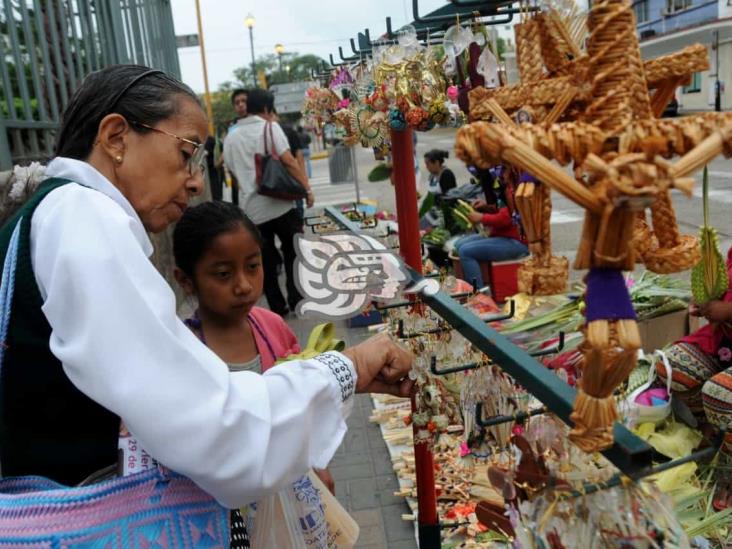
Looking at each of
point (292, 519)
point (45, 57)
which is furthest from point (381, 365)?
point (45, 57)

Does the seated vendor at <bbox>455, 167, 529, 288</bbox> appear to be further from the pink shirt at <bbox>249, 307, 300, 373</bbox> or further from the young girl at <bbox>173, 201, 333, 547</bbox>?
the young girl at <bbox>173, 201, 333, 547</bbox>

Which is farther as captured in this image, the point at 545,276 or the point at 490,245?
the point at 490,245

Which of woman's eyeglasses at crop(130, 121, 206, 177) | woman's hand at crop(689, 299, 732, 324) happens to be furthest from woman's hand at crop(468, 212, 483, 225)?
woman's eyeglasses at crop(130, 121, 206, 177)

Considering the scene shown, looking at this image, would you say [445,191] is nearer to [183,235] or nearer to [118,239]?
[183,235]

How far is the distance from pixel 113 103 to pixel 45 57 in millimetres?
3402

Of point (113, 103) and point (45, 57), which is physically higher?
point (45, 57)

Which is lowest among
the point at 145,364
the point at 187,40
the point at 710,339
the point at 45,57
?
the point at 710,339

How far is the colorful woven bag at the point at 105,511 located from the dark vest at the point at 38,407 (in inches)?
0.9


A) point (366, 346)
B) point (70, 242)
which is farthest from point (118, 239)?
point (366, 346)

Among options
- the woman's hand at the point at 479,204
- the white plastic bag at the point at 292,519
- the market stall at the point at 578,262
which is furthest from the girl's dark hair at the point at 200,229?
the woman's hand at the point at 479,204

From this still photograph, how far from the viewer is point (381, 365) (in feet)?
4.77

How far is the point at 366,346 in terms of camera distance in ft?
4.69

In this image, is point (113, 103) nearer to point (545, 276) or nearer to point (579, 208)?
point (545, 276)

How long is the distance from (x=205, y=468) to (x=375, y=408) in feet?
10.1
